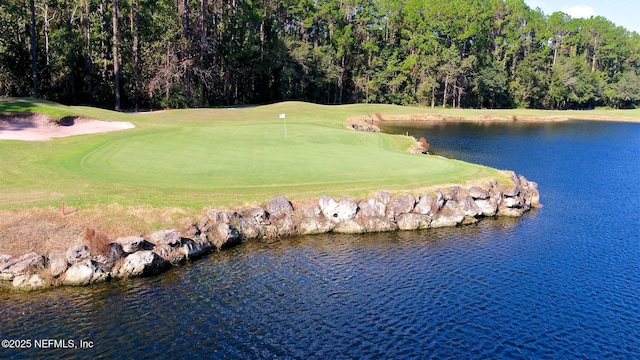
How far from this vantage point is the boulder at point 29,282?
18.9 meters

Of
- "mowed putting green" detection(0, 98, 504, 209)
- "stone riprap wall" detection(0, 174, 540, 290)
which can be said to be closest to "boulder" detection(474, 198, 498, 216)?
"stone riprap wall" detection(0, 174, 540, 290)

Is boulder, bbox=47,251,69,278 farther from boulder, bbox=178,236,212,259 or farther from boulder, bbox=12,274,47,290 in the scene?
boulder, bbox=178,236,212,259

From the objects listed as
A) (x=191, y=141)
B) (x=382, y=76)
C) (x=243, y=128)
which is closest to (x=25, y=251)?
(x=191, y=141)

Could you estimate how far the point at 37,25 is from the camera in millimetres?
68688

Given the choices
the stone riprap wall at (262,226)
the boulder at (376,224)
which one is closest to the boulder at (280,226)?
the stone riprap wall at (262,226)

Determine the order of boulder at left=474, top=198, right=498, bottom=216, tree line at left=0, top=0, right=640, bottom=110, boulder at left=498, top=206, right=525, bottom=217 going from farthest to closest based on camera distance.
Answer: tree line at left=0, top=0, right=640, bottom=110
boulder at left=498, top=206, right=525, bottom=217
boulder at left=474, top=198, right=498, bottom=216

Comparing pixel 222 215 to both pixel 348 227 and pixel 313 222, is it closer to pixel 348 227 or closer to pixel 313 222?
pixel 313 222

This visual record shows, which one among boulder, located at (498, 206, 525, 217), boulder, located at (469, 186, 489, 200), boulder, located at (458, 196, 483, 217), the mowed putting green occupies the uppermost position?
the mowed putting green

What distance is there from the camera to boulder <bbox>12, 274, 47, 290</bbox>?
18922mm

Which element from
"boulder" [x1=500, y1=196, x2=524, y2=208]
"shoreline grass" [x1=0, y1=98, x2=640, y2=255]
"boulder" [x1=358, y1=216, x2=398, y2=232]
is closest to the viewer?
"shoreline grass" [x1=0, y1=98, x2=640, y2=255]

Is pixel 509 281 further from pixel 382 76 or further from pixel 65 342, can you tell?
pixel 382 76

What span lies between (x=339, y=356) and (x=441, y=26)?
4125 inches

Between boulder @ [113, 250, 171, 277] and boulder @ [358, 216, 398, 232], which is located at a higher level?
boulder @ [358, 216, 398, 232]

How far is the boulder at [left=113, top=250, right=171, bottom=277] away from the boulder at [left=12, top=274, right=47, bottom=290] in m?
2.86
